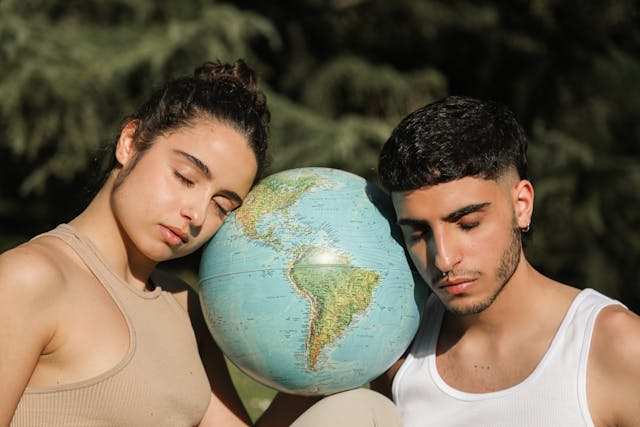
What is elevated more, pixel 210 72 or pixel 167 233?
pixel 210 72

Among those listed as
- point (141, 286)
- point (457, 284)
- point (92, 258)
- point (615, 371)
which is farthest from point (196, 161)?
point (615, 371)

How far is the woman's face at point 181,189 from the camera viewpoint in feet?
9.72

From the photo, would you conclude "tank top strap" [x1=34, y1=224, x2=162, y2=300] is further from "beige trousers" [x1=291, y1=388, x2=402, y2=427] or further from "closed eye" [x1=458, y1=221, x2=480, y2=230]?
"closed eye" [x1=458, y1=221, x2=480, y2=230]

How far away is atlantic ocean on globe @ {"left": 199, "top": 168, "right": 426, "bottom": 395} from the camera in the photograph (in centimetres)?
297

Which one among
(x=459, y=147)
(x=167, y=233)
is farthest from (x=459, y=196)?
(x=167, y=233)

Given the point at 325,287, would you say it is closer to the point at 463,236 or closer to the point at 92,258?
the point at 463,236

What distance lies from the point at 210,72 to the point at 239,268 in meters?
0.84

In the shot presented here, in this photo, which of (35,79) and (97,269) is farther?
(35,79)

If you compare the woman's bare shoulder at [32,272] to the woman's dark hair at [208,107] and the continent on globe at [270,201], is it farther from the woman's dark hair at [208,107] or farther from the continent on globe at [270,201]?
the continent on globe at [270,201]

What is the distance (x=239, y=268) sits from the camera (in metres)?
3.04

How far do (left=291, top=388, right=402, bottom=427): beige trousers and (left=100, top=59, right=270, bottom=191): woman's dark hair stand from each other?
0.91 metres

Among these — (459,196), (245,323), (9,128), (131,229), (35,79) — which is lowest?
(9,128)

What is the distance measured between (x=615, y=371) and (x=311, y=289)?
3.46 ft

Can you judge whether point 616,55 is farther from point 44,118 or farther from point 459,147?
point 459,147
